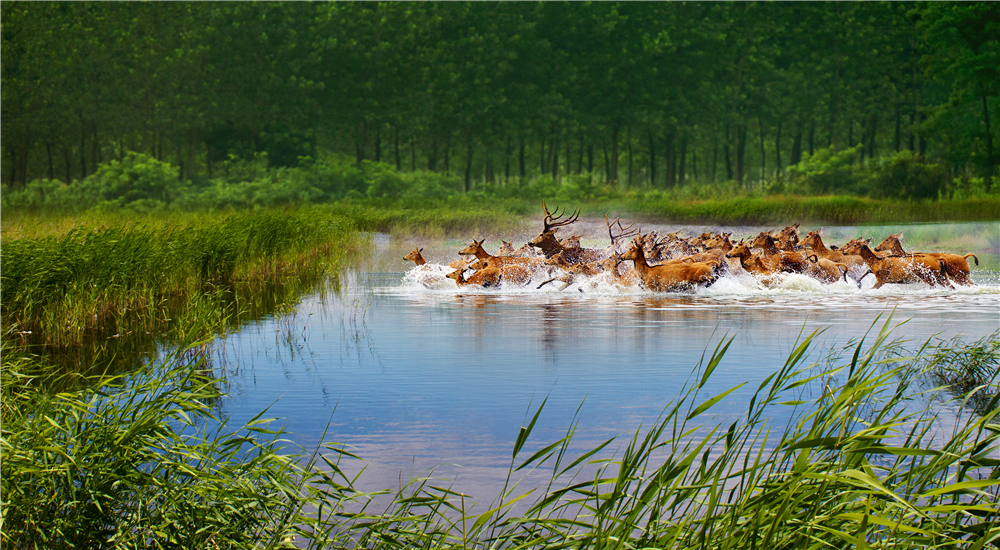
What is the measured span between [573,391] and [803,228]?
30.3 m

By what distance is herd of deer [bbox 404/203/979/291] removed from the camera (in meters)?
16.6

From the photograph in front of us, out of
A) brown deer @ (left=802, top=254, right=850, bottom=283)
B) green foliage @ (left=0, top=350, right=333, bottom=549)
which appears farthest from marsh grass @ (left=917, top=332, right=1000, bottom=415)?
brown deer @ (left=802, top=254, right=850, bottom=283)

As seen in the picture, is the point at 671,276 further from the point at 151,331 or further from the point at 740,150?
the point at 740,150

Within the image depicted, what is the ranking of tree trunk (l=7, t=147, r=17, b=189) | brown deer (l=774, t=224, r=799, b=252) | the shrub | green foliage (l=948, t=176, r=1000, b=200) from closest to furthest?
1. brown deer (l=774, t=224, r=799, b=252)
2. green foliage (l=948, t=176, r=1000, b=200)
3. the shrub
4. tree trunk (l=7, t=147, r=17, b=189)

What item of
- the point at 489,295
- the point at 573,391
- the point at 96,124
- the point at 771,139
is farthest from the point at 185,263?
the point at 771,139

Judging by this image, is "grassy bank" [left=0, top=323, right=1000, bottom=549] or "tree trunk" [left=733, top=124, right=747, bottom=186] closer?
"grassy bank" [left=0, top=323, right=1000, bottom=549]

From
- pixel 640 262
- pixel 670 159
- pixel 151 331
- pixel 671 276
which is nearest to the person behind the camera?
pixel 151 331

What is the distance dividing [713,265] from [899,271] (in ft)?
10.8

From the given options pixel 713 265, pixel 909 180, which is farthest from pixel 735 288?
pixel 909 180

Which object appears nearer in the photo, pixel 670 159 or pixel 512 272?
pixel 512 272

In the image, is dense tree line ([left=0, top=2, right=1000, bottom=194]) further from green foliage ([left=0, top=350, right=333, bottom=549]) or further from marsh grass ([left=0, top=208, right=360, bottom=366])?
green foliage ([left=0, top=350, right=333, bottom=549])

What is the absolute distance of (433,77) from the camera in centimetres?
6144

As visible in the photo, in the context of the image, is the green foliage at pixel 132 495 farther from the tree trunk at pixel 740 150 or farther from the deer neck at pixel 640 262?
the tree trunk at pixel 740 150

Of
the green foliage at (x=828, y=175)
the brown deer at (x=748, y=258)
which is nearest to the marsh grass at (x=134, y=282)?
the brown deer at (x=748, y=258)
